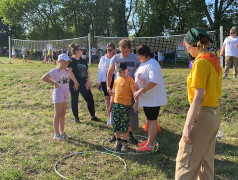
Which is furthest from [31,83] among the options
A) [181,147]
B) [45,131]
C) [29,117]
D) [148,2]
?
[148,2]

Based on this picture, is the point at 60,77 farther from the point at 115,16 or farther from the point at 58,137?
the point at 115,16

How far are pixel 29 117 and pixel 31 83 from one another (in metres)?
3.92

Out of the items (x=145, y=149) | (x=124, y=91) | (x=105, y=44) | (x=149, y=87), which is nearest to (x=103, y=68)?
(x=124, y=91)

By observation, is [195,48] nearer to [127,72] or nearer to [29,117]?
[127,72]

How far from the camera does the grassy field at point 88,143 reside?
361cm

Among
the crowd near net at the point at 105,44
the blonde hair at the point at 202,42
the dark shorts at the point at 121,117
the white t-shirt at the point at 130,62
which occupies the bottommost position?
the dark shorts at the point at 121,117

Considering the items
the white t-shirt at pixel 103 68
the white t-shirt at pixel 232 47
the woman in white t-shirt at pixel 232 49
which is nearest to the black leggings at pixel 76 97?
the white t-shirt at pixel 103 68

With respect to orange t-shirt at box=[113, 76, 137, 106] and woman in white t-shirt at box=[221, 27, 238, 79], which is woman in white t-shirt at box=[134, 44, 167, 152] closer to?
orange t-shirt at box=[113, 76, 137, 106]

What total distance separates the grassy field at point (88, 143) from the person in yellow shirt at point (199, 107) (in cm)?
123

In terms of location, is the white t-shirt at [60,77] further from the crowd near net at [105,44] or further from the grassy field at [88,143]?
the crowd near net at [105,44]

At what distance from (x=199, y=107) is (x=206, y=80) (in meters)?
0.26

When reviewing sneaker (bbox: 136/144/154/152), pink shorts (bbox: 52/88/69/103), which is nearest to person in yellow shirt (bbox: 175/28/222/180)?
sneaker (bbox: 136/144/154/152)

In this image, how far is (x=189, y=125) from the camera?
2.30 meters

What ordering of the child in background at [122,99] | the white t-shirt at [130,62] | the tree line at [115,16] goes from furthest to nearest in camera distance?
1. the tree line at [115,16]
2. the white t-shirt at [130,62]
3. the child in background at [122,99]
